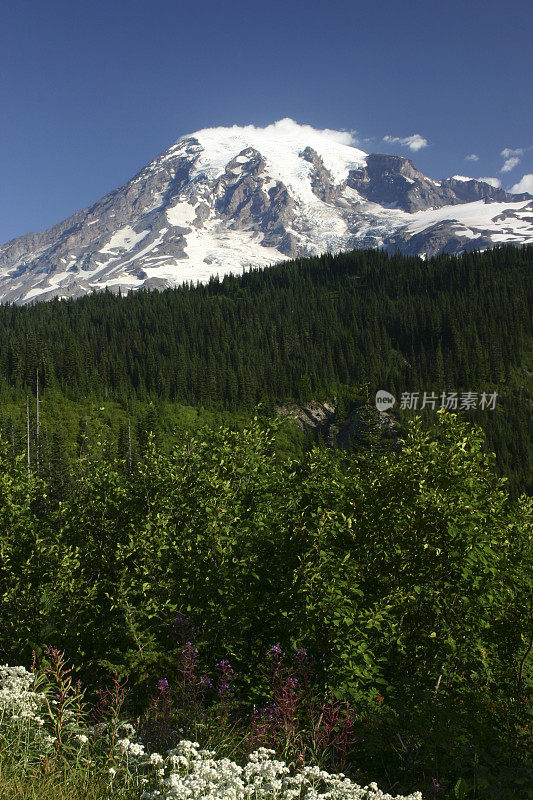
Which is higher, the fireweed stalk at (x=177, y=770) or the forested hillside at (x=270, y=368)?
the forested hillside at (x=270, y=368)

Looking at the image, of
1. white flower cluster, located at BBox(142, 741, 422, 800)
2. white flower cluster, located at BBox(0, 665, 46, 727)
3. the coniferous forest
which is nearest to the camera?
white flower cluster, located at BBox(142, 741, 422, 800)

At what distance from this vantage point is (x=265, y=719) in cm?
803

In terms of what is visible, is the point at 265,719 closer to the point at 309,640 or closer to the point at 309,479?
the point at 309,640

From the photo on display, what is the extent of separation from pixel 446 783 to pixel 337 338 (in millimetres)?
194833

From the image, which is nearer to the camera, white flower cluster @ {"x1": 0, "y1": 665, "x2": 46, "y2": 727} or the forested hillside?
white flower cluster @ {"x1": 0, "y1": 665, "x2": 46, "y2": 727}

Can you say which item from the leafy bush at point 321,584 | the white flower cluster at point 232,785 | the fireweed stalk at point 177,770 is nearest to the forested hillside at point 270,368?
the leafy bush at point 321,584

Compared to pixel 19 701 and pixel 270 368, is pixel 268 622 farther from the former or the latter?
pixel 270 368

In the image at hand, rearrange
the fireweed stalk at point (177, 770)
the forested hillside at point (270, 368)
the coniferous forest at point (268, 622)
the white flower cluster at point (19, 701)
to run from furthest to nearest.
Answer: the forested hillside at point (270, 368), the coniferous forest at point (268, 622), the white flower cluster at point (19, 701), the fireweed stalk at point (177, 770)

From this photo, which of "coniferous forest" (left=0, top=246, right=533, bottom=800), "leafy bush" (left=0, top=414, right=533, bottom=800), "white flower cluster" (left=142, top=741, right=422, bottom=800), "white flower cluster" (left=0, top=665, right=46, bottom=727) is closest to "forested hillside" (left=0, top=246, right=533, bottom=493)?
"coniferous forest" (left=0, top=246, right=533, bottom=800)

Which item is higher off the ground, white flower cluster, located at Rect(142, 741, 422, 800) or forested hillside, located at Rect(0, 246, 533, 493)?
forested hillside, located at Rect(0, 246, 533, 493)

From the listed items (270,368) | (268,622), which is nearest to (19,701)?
(268,622)

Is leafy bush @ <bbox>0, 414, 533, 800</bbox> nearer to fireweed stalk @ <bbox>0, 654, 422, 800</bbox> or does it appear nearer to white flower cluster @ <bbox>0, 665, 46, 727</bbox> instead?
fireweed stalk @ <bbox>0, 654, 422, 800</bbox>

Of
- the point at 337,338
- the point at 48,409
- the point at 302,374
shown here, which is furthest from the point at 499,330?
the point at 48,409

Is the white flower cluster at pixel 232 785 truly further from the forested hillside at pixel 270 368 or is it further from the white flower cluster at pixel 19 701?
the forested hillside at pixel 270 368
